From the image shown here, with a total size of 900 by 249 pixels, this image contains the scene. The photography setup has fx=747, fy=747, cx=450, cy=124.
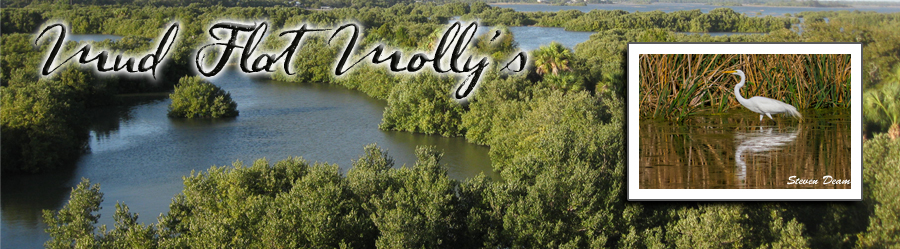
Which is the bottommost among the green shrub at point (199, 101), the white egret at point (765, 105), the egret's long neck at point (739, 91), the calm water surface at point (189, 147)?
the calm water surface at point (189, 147)

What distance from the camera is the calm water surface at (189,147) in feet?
66.2

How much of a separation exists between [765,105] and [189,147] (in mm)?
21982

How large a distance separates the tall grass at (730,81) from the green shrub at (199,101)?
24.8m

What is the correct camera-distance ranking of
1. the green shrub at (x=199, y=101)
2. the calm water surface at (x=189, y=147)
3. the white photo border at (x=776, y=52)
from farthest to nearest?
1. the green shrub at (x=199, y=101)
2. the calm water surface at (x=189, y=147)
3. the white photo border at (x=776, y=52)

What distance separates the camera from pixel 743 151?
902cm

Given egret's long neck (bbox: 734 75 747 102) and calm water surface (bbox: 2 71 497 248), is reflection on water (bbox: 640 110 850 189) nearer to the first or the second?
egret's long neck (bbox: 734 75 747 102)

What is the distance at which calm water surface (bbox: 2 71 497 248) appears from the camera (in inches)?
794

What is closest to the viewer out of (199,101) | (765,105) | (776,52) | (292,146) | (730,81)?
(776,52)

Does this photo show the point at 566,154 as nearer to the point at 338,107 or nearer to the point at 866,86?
the point at 866,86

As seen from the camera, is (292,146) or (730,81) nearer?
(730,81)

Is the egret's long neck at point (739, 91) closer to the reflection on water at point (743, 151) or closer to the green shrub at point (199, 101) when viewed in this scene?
the reflection on water at point (743, 151)

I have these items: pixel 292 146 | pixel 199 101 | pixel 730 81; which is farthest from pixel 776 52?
pixel 199 101

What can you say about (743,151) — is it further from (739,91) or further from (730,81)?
(730,81)

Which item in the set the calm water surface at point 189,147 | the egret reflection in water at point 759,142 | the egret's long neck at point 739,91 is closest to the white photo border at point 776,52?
the egret reflection in water at point 759,142
